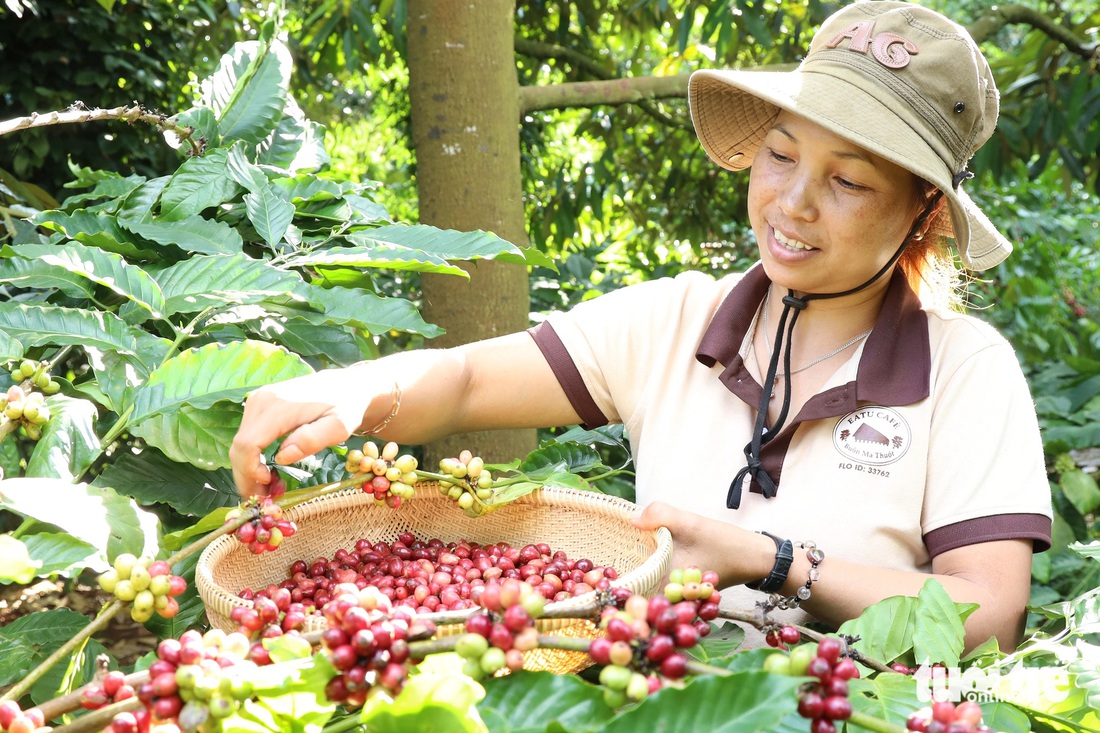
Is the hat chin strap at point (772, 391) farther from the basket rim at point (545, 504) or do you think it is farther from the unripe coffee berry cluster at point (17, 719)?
the unripe coffee berry cluster at point (17, 719)

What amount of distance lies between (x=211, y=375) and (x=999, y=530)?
3.35 ft

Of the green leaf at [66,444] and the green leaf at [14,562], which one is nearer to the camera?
the green leaf at [14,562]

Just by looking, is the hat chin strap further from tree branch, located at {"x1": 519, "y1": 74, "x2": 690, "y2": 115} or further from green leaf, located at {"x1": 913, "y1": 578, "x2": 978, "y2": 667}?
tree branch, located at {"x1": 519, "y1": 74, "x2": 690, "y2": 115}

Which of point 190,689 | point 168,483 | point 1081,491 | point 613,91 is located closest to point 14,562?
point 190,689

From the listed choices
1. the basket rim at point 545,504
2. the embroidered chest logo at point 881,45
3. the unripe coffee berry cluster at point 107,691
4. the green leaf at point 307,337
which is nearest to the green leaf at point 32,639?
the basket rim at point 545,504

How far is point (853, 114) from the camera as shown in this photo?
1313 mm

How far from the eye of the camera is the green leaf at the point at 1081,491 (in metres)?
2.60

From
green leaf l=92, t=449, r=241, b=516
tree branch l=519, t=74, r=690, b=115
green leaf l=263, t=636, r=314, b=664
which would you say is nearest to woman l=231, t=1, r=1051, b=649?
green leaf l=92, t=449, r=241, b=516

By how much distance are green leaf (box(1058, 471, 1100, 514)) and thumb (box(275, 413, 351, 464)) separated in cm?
221

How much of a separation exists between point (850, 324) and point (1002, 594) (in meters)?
0.46

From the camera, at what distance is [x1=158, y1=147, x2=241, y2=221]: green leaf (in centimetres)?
146

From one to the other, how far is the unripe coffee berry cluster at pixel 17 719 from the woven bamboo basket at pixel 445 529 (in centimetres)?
35

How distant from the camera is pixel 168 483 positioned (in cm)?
123

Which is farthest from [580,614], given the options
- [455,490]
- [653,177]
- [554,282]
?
[653,177]
